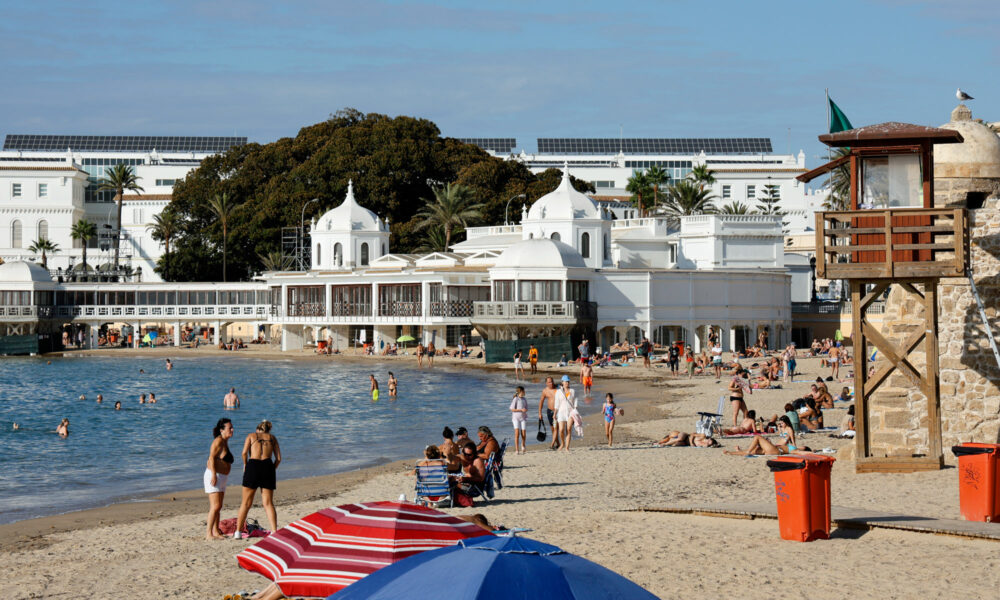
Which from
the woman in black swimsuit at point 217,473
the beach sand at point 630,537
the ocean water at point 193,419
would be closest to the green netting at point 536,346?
the ocean water at point 193,419

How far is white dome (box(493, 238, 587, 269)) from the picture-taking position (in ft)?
185

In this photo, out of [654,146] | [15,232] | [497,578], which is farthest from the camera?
[654,146]

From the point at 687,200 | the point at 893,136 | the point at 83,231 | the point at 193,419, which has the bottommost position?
the point at 193,419

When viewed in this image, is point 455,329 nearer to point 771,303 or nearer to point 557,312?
point 557,312

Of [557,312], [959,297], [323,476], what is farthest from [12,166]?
[959,297]

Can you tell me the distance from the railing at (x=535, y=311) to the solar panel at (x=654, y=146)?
7880 centimetres

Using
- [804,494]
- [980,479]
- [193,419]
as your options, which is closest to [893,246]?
[980,479]

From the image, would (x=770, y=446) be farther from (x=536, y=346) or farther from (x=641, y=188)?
(x=641, y=188)

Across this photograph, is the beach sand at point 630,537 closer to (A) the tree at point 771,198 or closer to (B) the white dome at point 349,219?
(B) the white dome at point 349,219

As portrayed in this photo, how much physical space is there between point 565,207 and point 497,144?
6788 cm

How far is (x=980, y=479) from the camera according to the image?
12.9 m

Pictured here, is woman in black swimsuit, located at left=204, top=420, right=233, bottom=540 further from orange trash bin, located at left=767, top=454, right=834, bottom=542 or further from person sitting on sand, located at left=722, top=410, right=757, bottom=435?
person sitting on sand, located at left=722, top=410, right=757, bottom=435

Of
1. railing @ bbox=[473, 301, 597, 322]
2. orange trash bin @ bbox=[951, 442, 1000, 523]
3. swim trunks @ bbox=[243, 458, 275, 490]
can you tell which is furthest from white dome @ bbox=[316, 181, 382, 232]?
orange trash bin @ bbox=[951, 442, 1000, 523]

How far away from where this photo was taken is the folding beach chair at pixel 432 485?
1592 cm
